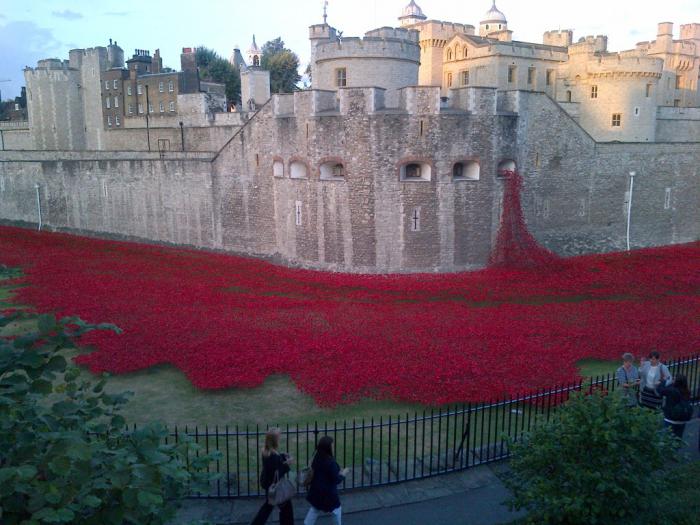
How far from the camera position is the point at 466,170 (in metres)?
23.3

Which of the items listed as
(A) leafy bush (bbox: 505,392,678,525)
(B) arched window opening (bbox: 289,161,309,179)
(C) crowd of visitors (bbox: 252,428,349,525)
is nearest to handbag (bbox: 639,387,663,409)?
(A) leafy bush (bbox: 505,392,678,525)

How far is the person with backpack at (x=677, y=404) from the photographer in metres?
9.37

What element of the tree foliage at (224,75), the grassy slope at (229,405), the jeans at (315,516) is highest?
the tree foliage at (224,75)

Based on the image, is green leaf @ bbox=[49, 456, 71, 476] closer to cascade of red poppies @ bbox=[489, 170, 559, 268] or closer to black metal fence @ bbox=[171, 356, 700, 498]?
black metal fence @ bbox=[171, 356, 700, 498]

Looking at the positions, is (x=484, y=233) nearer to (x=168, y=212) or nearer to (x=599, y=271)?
(x=599, y=271)

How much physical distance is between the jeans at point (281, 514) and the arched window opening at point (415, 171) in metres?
16.5

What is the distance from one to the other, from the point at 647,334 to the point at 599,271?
7.96m

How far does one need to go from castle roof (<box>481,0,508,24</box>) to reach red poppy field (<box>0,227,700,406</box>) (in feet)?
122

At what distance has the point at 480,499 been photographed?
8.53 m

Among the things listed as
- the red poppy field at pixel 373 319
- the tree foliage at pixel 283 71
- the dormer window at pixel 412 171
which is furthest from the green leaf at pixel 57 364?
the tree foliage at pixel 283 71

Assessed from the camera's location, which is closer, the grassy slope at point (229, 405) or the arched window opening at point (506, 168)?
the grassy slope at point (229, 405)

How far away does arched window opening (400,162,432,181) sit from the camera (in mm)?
22562

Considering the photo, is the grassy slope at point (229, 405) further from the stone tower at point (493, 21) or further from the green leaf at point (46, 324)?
the stone tower at point (493, 21)

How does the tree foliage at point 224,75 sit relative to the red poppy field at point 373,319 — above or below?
above
